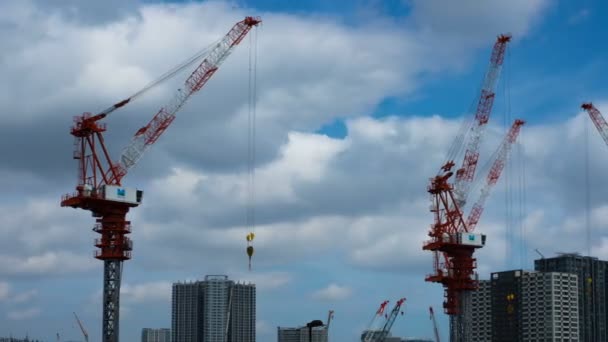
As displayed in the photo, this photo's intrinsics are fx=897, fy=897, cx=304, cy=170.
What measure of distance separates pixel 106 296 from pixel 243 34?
59525 millimetres

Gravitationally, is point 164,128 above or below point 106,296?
above

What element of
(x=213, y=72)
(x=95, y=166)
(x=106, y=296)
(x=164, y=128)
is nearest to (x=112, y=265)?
(x=106, y=296)

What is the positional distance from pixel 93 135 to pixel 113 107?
323 inches

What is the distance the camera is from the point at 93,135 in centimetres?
17312

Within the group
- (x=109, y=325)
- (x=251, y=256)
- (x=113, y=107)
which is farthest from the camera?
(x=113, y=107)

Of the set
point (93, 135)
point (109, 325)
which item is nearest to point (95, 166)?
point (93, 135)

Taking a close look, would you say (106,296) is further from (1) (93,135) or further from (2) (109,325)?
(1) (93,135)

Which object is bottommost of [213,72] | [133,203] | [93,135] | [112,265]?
[112,265]

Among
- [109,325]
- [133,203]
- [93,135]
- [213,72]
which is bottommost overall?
[109,325]

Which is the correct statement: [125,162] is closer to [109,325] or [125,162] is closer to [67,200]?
[67,200]

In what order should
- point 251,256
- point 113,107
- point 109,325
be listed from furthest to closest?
1. point 113,107
2. point 109,325
3. point 251,256

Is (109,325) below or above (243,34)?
below

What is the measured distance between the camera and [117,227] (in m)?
167

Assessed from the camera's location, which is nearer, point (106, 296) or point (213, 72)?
point (106, 296)
